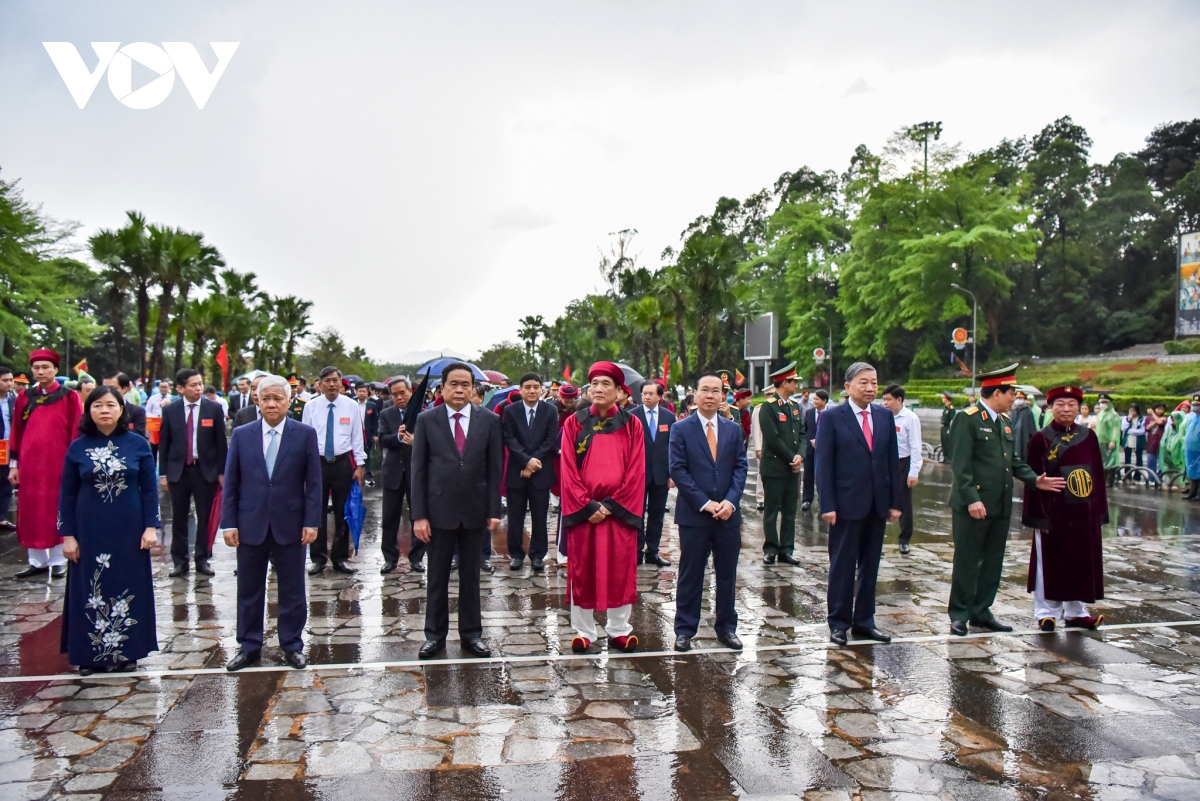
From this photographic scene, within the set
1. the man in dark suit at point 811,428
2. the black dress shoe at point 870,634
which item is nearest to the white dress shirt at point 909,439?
the man in dark suit at point 811,428

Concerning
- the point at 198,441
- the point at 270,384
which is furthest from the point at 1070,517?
the point at 198,441

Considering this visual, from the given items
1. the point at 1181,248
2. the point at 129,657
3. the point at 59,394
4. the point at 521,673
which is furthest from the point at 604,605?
the point at 1181,248

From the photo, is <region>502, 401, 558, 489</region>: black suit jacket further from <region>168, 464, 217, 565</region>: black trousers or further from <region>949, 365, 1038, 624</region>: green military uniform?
<region>949, 365, 1038, 624</region>: green military uniform

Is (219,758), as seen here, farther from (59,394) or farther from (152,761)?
(59,394)

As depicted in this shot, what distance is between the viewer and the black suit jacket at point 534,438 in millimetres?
8609

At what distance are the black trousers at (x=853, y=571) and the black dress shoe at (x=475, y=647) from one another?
2469 millimetres

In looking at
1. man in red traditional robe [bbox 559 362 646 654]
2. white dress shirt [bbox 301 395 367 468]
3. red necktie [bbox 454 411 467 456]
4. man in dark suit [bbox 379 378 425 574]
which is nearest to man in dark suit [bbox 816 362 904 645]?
man in red traditional robe [bbox 559 362 646 654]

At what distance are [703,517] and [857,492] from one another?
114 cm

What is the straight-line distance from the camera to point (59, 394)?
25.4ft

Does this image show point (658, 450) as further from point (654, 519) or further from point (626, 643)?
point (626, 643)

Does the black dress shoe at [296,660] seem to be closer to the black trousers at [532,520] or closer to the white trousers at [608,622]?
the white trousers at [608,622]

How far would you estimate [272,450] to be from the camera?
18.4ft

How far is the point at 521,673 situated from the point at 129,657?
8.00ft

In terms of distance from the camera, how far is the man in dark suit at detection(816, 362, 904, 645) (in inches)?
238
